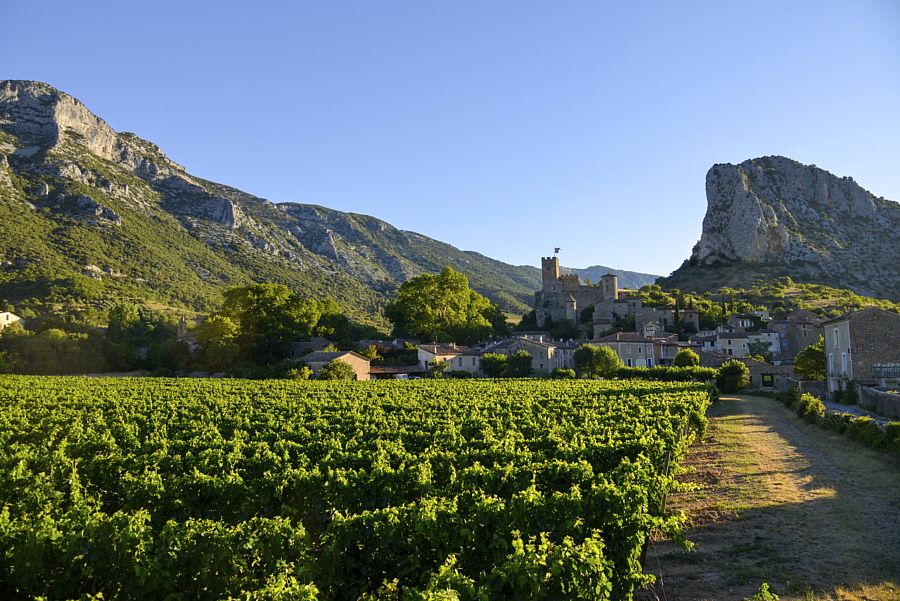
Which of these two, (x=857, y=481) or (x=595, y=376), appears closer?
(x=857, y=481)

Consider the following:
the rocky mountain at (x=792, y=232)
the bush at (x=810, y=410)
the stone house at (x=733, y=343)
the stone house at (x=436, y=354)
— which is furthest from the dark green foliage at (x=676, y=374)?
the rocky mountain at (x=792, y=232)

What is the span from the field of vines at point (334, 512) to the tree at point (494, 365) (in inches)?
1626

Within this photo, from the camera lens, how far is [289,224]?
496 ft

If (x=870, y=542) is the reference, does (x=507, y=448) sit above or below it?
above

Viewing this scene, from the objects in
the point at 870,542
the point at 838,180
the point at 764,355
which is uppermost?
the point at 838,180

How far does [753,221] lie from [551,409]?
126m

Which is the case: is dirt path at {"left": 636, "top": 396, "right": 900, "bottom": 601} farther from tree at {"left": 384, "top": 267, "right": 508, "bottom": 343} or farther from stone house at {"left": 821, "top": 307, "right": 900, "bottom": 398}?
tree at {"left": 384, "top": 267, "right": 508, "bottom": 343}

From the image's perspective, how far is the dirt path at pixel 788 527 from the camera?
29.7 ft

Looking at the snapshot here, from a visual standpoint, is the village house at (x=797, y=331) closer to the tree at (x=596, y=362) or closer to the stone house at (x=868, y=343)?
the tree at (x=596, y=362)

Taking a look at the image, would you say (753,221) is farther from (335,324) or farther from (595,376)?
(335,324)

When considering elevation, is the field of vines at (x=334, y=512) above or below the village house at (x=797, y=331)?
below

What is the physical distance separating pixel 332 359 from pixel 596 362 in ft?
91.2

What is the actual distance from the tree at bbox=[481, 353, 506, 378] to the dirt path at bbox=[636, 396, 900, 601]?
39837mm

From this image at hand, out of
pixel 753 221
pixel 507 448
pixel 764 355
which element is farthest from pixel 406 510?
pixel 753 221
